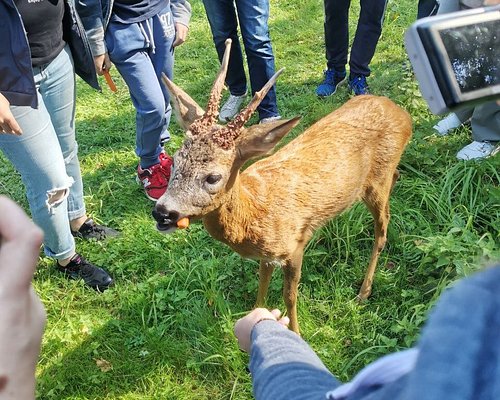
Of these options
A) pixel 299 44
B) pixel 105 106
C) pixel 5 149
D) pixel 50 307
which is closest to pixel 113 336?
pixel 50 307

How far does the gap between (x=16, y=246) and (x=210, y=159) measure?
6.01 ft

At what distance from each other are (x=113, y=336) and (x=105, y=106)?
3.10 metres

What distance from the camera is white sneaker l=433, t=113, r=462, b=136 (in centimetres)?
449

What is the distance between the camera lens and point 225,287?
3.52 meters

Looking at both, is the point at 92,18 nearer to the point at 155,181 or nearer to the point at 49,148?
the point at 49,148

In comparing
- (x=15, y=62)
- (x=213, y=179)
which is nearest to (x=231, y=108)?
(x=213, y=179)

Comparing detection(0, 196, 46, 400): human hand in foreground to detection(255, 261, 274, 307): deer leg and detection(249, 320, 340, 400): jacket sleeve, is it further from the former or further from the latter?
detection(255, 261, 274, 307): deer leg

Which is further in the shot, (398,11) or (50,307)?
(398,11)

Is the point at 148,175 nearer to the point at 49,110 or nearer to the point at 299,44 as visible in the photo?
the point at 49,110

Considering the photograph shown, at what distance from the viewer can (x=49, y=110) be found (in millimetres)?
3129

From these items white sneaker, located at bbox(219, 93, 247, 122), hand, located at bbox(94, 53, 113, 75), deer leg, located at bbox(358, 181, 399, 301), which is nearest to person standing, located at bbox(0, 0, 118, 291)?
hand, located at bbox(94, 53, 113, 75)

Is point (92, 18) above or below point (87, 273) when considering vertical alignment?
above

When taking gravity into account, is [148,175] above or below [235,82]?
below

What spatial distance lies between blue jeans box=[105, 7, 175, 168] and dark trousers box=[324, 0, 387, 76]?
187 centimetres
